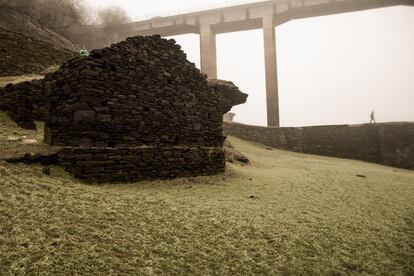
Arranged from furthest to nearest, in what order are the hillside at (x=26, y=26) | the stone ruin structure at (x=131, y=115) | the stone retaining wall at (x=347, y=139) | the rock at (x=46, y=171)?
the stone retaining wall at (x=347, y=139)
the hillside at (x=26, y=26)
the stone ruin structure at (x=131, y=115)
the rock at (x=46, y=171)

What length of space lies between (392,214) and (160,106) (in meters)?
5.50

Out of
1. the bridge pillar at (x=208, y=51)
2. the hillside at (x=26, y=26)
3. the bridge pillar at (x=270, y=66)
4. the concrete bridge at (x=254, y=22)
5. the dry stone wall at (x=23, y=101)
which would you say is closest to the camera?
the dry stone wall at (x=23, y=101)

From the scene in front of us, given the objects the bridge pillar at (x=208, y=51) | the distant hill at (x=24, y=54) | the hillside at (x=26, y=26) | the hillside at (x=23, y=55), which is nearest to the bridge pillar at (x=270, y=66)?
the bridge pillar at (x=208, y=51)

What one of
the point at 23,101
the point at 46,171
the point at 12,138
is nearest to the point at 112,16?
the point at 23,101

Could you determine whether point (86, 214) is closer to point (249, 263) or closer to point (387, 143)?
point (249, 263)

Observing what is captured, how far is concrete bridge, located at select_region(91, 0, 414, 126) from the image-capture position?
2438cm

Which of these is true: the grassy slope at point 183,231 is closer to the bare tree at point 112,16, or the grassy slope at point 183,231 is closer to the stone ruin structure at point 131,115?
the stone ruin structure at point 131,115

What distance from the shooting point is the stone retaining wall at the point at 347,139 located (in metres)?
→ 16.2

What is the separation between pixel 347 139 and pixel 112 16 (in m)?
26.5

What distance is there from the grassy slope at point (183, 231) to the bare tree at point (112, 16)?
28.2 m

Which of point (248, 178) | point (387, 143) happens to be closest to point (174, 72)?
point (248, 178)

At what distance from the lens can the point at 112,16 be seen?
2880 cm

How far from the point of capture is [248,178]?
730 cm

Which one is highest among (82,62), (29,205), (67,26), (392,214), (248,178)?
(67,26)
